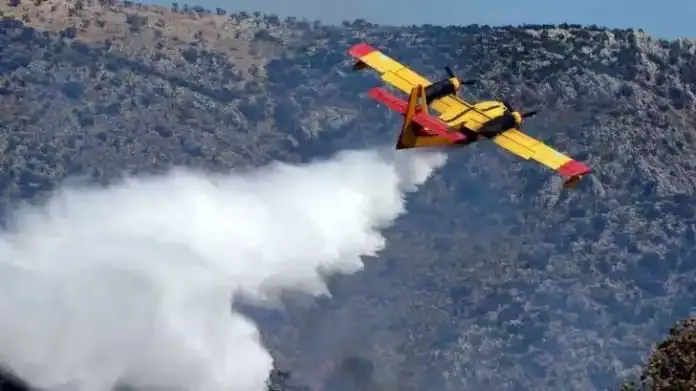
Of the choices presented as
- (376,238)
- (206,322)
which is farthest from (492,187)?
(206,322)

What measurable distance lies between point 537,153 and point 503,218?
78.3 metres

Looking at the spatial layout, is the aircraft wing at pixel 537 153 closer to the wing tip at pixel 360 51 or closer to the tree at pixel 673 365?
Result: the wing tip at pixel 360 51

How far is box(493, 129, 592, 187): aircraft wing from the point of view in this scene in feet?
308

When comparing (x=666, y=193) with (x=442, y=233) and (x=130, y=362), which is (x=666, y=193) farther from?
(x=130, y=362)

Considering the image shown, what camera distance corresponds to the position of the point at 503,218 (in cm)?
17362

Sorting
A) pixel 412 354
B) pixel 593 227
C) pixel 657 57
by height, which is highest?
pixel 657 57

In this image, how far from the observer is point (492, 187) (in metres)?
178

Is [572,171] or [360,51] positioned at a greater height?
[360,51]

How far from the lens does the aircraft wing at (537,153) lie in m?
93.8

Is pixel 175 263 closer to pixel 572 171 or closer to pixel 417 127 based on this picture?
pixel 417 127

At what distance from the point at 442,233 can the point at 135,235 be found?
2389 inches

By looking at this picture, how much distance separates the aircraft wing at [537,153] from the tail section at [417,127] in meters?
2.99

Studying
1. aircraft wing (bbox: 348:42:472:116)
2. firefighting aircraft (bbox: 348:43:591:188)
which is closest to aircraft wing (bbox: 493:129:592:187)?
firefighting aircraft (bbox: 348:43:591:188)

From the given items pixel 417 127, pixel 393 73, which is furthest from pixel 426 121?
pixel 393 73
